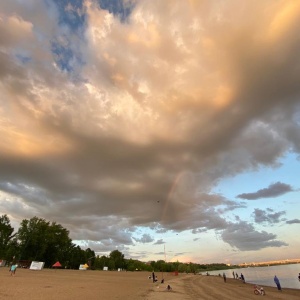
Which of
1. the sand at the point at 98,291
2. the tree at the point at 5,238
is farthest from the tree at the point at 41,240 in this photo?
the sand at the point at 98,291

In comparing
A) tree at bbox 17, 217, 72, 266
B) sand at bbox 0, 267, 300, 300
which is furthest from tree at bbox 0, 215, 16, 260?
sand at bbox 0, 267, 300, 300

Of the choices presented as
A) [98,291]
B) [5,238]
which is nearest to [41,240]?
[5,238]

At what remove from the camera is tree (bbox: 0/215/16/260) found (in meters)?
121

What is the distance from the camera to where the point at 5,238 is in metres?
129

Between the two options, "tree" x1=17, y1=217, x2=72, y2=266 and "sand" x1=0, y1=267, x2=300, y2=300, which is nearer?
"sand" x1=0, y1=267, x2=300, y2=300

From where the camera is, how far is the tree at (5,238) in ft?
398

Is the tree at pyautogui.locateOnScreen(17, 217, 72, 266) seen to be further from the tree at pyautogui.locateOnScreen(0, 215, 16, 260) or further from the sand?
the sand

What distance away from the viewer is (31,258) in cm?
12262

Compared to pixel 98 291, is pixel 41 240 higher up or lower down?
higher up

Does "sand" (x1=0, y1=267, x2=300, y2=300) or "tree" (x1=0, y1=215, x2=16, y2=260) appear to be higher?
"tree" (x1=0, y1=215, x2=16, y2=260)

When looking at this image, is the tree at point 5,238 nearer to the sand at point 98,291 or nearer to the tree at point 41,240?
the tree at point 41,240

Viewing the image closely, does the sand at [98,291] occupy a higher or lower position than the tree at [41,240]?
lower

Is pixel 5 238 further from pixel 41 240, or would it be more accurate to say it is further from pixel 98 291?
pixel 98 291

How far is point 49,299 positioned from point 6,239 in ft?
397
